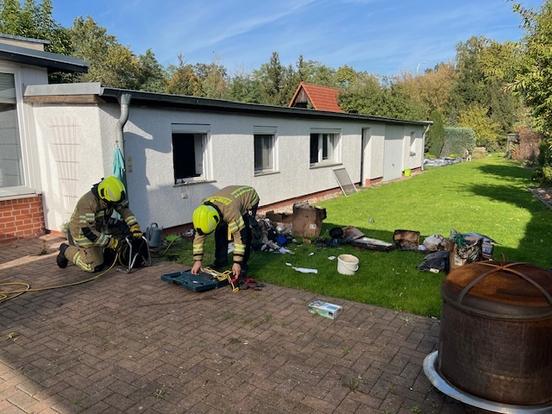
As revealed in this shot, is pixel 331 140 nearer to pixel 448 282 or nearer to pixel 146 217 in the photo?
pixel 146 217

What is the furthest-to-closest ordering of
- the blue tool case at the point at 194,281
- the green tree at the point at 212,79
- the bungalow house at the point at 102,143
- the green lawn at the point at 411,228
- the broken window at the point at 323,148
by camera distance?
the green tree at the point at 212,79, the broken window at the point at 323,148, the bungalow house at the point at 102,143, the green lawn at the point at 411,228, the blue tool case at the point at 194,281

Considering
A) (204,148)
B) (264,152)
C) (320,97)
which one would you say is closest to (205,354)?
(204,148)

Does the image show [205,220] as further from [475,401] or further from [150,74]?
[150,74]

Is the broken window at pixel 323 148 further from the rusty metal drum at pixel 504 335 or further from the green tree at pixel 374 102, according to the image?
the green tree at pixel 374 102

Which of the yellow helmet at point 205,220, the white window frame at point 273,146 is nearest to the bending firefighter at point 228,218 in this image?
the yellow helmet at point 205,220

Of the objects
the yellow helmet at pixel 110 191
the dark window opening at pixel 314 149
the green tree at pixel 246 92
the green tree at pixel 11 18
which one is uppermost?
the green tree at pixel 11 18

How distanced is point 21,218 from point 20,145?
5.09ft

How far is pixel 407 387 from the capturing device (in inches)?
148

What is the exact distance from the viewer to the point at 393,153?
75.3ft

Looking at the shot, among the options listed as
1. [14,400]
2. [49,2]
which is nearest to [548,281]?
[14,400]

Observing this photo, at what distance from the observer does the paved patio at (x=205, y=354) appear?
11.7ft

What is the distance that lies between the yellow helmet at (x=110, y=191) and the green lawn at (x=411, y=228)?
1.96 m

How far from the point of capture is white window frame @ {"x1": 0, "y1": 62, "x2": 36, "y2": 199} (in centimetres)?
838

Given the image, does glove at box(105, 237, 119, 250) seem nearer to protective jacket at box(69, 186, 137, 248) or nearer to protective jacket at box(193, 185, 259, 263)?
protective jacket at box(69, 186, 137, 248)
